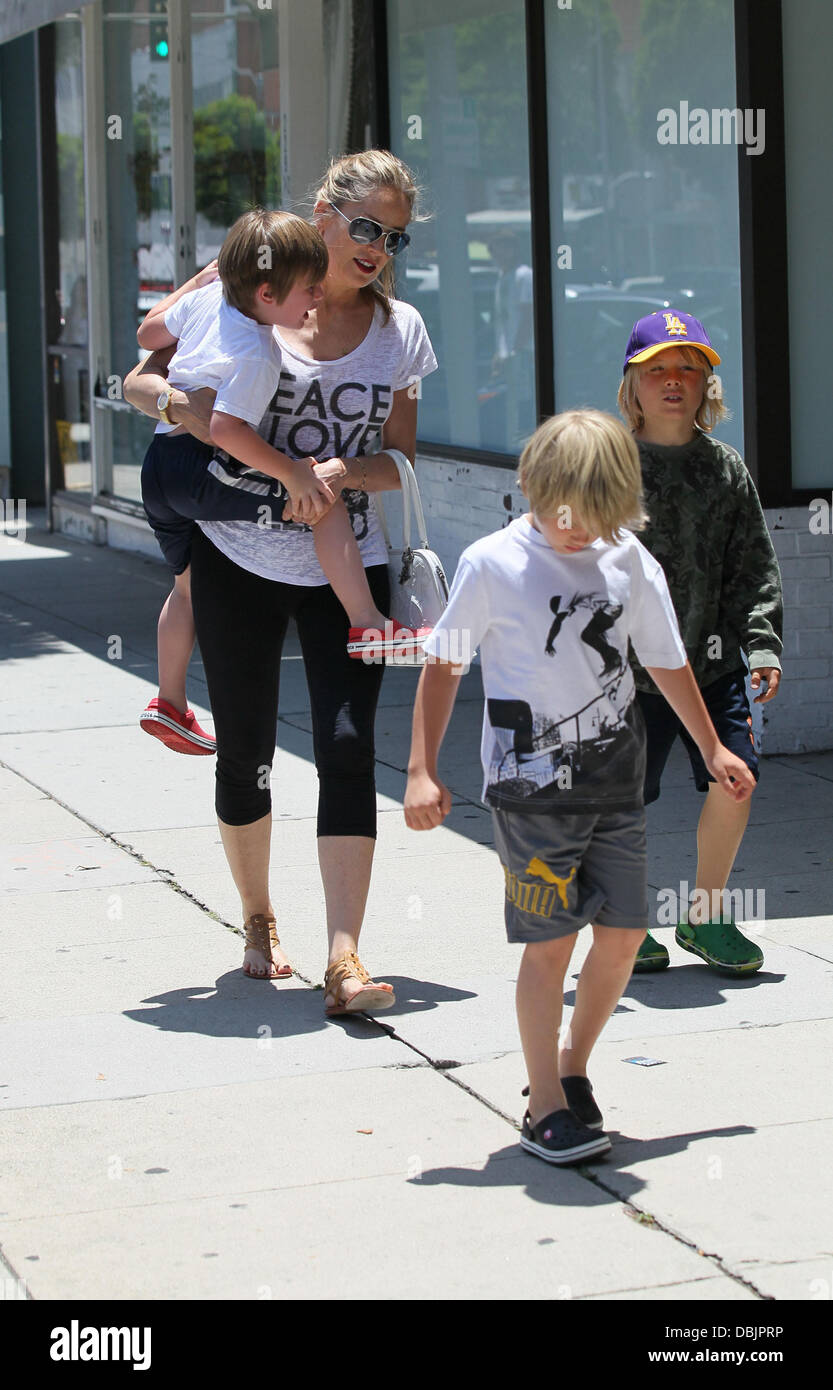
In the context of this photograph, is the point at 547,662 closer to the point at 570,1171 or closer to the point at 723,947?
the point at 570,1171

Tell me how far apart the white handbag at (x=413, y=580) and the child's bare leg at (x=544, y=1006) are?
3.78 ft

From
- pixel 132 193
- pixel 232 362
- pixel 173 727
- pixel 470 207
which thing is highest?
pixel 132 193

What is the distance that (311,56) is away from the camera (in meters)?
10.8

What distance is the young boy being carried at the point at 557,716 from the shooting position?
358 cm

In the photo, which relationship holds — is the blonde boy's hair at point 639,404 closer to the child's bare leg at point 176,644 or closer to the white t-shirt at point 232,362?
the white t-shirt at point 232,362

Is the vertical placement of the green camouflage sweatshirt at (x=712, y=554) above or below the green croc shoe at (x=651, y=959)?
above

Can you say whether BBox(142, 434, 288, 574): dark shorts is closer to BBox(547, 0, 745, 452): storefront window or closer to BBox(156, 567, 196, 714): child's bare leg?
BBox(156, 567, 196, 714): child's bare leg

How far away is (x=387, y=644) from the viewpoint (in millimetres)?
4453

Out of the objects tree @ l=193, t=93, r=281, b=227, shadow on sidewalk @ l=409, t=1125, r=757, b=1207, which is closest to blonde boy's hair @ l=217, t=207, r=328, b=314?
shadow on sidewalk @ l=409, t=1125, r=757, b=1207

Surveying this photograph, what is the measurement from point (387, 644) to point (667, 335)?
1.00 metres

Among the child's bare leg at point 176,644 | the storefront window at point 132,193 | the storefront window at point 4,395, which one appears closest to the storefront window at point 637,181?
the child's bare leg at point 176,644

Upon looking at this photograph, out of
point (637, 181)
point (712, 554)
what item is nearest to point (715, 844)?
point (712, 554)

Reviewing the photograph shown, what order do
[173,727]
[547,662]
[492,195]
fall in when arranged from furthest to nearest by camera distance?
[492,195]
[173,727]
[547,662]
